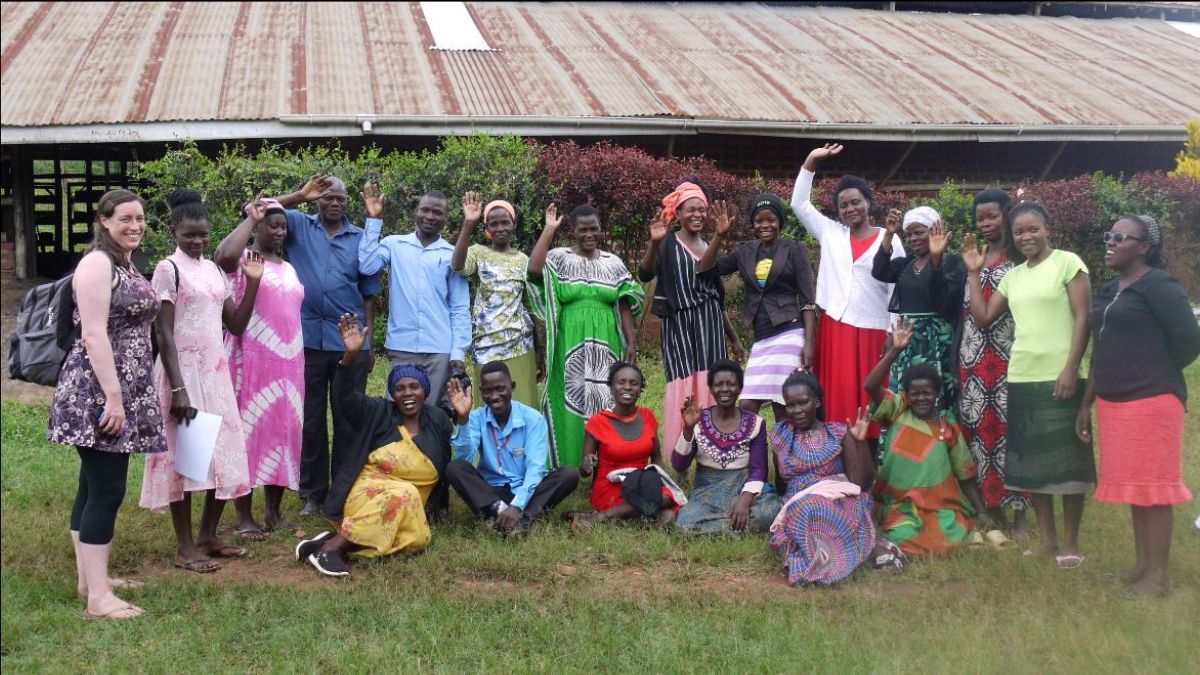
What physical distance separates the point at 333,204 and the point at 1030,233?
3.54m

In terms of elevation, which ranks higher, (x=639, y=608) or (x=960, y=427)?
(x=960, y=427)

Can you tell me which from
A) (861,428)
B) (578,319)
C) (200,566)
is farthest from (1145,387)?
(200,566)

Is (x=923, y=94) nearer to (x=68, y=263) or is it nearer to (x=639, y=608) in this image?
(x=639, y=608)

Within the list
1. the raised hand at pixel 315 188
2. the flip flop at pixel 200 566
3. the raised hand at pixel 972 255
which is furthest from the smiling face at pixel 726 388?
the flip flop at pixel 200 566

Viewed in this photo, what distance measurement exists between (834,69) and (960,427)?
8857mm

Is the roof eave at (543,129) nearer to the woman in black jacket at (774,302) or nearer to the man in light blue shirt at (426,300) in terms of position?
the man in light blue shirt at (426,300)

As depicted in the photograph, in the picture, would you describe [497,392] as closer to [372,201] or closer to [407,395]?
[407,395]

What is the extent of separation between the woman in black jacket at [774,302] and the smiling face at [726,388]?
1.07 ft

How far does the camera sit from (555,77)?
12.2m

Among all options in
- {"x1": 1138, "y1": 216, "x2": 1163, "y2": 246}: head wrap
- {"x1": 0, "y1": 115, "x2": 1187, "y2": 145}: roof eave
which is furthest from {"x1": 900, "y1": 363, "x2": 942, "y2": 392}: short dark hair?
{"x1": 0, "y1": 115, "x2": 1187, "y2": 145}: roof eave

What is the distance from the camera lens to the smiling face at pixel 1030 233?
5.05 meters

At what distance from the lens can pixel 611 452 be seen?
5945 mm

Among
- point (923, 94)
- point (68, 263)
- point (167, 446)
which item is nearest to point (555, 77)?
point (923, 94)

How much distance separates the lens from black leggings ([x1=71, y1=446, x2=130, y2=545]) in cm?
450
